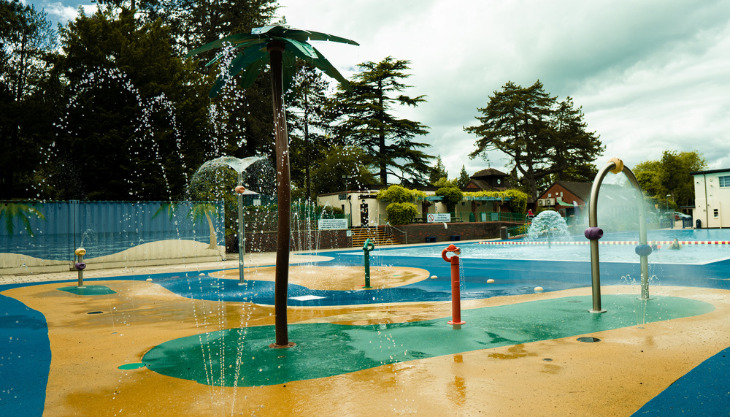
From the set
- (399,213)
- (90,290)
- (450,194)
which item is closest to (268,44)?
(90,290)

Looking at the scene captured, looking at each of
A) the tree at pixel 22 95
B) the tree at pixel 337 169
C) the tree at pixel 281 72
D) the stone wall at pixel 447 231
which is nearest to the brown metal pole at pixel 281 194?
the tree at pixel 281 72

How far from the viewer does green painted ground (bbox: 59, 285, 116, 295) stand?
41.8 feet

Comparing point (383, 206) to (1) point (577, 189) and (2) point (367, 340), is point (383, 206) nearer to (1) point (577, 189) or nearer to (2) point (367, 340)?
(2) point (367, 340)

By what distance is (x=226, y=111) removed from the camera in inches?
1428

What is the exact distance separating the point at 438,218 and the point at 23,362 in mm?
38411

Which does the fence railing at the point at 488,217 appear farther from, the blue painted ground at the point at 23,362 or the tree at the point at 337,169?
the blue painted ground at the point at 23,362

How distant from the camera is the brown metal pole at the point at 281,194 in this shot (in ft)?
19.1

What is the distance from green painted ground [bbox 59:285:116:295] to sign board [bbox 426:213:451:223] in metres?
31.1

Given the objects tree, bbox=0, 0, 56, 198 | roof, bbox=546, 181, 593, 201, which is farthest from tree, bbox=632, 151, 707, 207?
tree, bbox=0, 0, 56, 198

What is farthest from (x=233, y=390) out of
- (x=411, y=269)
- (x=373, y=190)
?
(x=373, y=190)

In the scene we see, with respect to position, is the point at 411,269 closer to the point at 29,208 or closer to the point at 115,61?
the point at 29,208

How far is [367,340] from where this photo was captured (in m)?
6.36

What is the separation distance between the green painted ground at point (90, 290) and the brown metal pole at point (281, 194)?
8.85 m

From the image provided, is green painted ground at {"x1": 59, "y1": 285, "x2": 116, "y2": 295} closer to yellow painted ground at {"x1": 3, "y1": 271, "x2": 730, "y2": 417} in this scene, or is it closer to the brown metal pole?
yellow painted ground at {"x1": 3, "y1": 271, "x2": 730, "y2": 417}
